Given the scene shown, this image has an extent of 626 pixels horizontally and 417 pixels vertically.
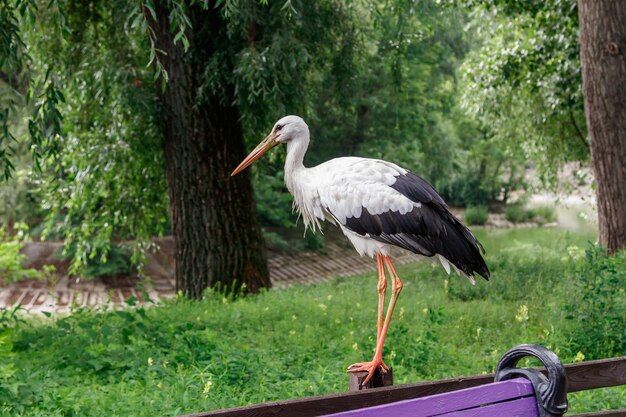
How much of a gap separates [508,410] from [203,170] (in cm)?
760

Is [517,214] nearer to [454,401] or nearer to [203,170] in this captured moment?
[203,170]

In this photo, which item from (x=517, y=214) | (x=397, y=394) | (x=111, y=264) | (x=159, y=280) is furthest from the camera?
(x=517, y=214)

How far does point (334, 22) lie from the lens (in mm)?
10984

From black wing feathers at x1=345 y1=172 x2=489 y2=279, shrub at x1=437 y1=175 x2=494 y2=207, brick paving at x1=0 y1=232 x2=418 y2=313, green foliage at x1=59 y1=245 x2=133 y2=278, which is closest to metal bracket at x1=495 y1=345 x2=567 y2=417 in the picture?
black wing feathers at x1=345 y1=172 x2=489 y2=279

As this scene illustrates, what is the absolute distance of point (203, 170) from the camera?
999cm

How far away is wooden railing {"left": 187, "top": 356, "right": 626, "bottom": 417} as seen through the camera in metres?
3.10

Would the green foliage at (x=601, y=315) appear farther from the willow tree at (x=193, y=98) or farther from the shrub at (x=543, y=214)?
the shrub at (x=543, y=214)

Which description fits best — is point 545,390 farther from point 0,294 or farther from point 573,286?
point 0,294

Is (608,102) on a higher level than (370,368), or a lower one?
higher

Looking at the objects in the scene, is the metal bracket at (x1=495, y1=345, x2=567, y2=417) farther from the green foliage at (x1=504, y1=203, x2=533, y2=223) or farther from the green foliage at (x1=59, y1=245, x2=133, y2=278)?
the green foliage at (x1=504, y1=203, x2=533, y2=223)

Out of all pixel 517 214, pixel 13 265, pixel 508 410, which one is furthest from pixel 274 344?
pixel 517 214

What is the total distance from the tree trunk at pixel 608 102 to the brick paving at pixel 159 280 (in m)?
5.15

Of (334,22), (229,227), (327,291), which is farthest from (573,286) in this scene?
(334,22)

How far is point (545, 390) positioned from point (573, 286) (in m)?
5.64
